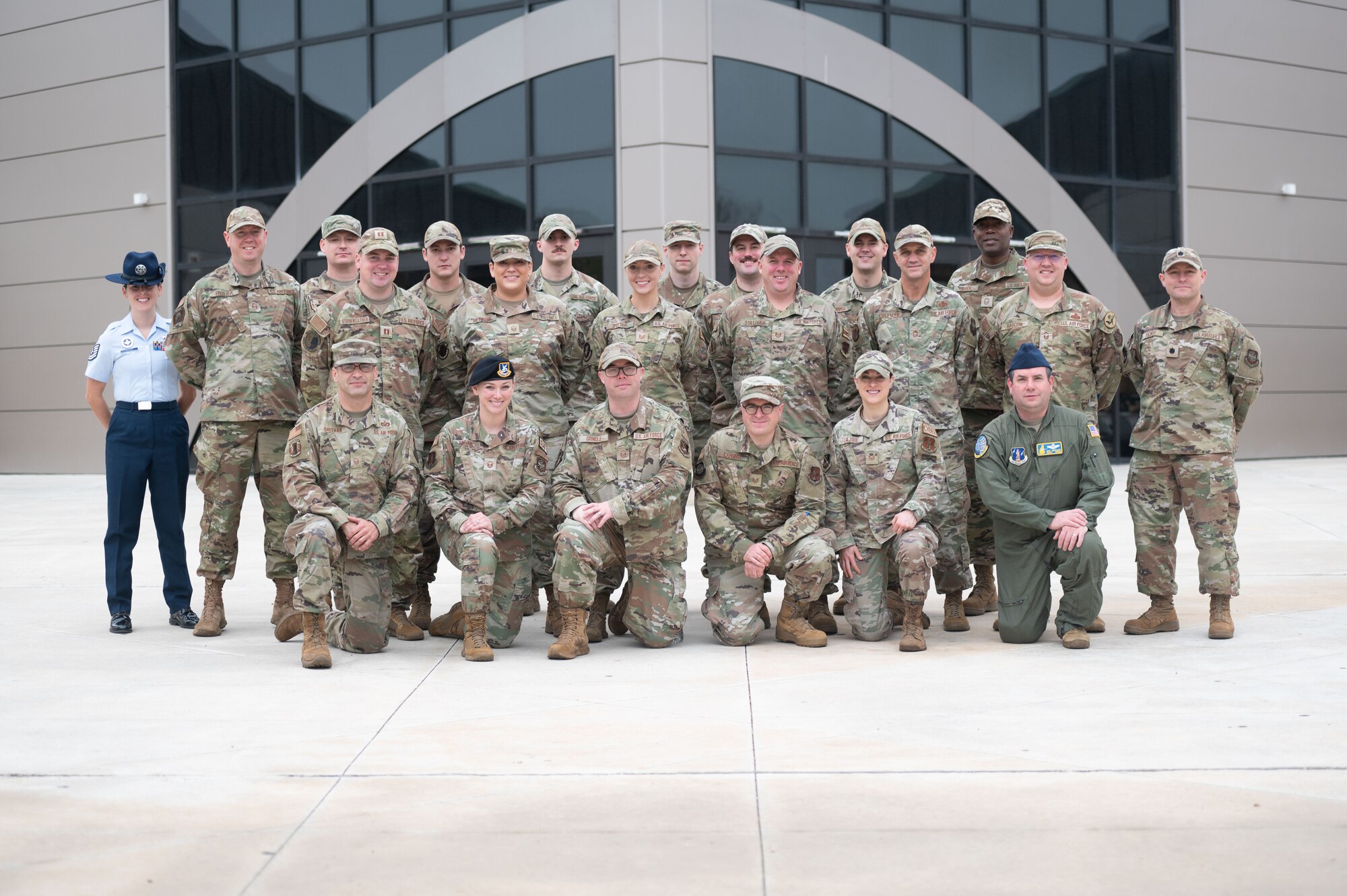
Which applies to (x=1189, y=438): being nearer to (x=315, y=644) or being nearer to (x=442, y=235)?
(x=442, y=235)

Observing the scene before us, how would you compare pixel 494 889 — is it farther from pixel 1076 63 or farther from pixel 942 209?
pixel 1076 63

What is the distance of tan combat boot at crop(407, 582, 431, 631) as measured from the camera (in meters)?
7.41

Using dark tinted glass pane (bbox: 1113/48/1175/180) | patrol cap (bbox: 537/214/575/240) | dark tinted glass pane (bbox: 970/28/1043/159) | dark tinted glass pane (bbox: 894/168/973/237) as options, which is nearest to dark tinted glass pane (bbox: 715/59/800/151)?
dark tinted glass pane (bbox: 894/168/973/237)

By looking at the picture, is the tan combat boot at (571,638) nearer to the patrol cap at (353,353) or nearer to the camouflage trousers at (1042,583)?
the patrol cap at (353,353)

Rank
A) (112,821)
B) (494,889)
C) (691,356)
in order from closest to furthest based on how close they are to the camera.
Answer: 1. (494,889)
2. (112,821)
3. (691,356)

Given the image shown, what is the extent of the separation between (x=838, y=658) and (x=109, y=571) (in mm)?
4110

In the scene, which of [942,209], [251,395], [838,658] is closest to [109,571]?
[251,395]

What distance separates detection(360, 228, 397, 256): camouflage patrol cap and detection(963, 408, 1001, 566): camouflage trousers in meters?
3.50

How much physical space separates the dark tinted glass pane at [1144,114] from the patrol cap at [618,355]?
14.7m

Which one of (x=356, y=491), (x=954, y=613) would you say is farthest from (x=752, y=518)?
(x=356, y=491)

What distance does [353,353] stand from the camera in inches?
261

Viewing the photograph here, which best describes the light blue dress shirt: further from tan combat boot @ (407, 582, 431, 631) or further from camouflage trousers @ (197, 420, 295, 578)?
tan combat boot @ (407, 582, 431, 631)

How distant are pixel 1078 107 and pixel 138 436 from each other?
15495 mm

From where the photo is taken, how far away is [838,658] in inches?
253
